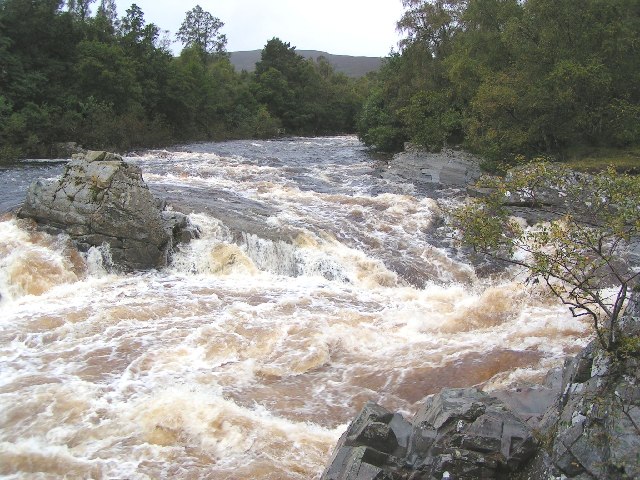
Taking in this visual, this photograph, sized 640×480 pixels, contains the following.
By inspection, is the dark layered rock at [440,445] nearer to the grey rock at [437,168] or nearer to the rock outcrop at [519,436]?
the rock outcrop at [519,436]

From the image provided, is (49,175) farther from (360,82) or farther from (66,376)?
(360,82)

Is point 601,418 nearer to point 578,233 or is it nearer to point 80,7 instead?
point 578,233

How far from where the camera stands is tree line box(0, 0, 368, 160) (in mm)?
31750

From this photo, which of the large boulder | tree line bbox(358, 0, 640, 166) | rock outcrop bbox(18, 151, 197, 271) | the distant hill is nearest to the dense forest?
tree line bbox(358, 0, 640, 166)

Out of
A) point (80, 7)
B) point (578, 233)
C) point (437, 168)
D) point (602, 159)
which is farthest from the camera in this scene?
point (80, 7)

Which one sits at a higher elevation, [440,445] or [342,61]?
[342,61]

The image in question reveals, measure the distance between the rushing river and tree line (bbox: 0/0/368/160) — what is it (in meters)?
16.1

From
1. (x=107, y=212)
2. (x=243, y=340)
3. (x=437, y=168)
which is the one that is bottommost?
(x=243, y=340)

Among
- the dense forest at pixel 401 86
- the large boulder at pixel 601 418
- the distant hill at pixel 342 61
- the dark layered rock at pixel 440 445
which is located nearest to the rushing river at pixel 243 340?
the dark layered rock at pixel 440 445

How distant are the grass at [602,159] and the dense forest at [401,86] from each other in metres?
0.63

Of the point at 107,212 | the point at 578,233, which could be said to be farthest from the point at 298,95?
the point at 578,233

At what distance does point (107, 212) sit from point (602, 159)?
1804 cm

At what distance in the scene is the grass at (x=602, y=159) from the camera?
722 inches

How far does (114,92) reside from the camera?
37406mm
